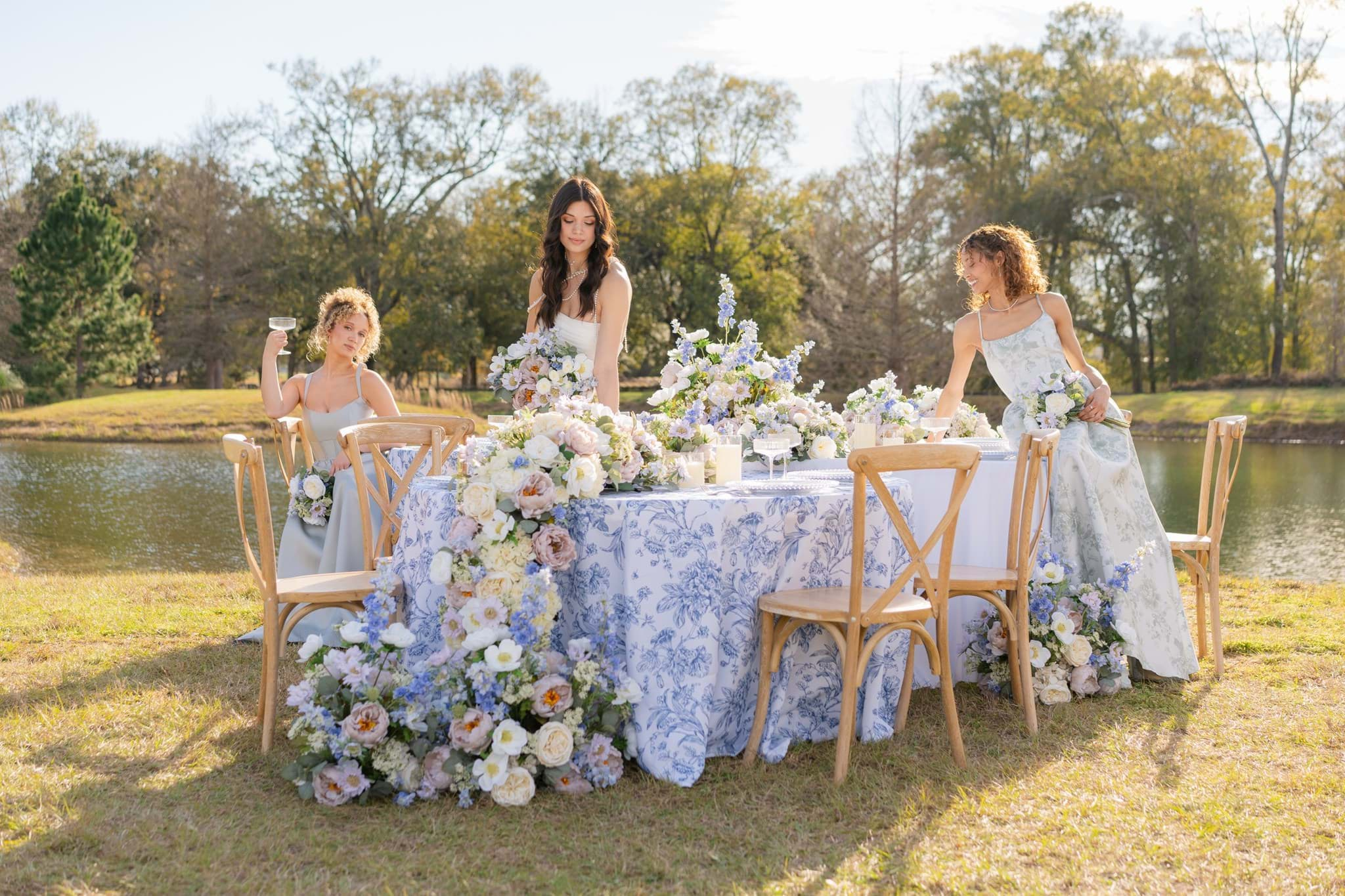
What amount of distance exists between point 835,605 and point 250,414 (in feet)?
77.9

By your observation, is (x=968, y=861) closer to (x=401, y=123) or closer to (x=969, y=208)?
(x=969, y=208)

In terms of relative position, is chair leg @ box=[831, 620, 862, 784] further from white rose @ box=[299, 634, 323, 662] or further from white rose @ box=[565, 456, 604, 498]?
white rose @ box=[299, 634, 323, 662]

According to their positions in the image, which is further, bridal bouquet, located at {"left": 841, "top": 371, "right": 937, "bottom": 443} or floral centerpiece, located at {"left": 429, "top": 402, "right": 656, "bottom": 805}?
bridal bouquet, located at {"left": 841, "top": 371, "right": 937, "bottom": 443}

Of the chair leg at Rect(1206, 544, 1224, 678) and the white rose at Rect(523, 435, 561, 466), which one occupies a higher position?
the white rose at Rect(523, 435, 561, 466)

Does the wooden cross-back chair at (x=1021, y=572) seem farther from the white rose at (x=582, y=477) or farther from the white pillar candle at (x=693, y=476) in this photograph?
the white rose at (x=582, y=477)

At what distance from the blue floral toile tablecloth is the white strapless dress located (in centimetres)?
155

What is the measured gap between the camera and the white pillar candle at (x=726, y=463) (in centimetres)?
389

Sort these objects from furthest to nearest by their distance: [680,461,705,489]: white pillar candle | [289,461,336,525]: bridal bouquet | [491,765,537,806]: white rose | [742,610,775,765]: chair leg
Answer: [289,461,336,525]: bridal bouquet < [680,461,705,489]: white pillar candle < [742,610,775,765]: chair leg < [491,765,537,806]: white rose

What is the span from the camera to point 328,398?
5809mm

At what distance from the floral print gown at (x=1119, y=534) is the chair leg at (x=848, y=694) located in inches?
68.1

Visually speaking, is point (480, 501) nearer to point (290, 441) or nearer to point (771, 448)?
point (771, 448)

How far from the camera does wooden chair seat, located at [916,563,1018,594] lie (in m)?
Answer: 3.95

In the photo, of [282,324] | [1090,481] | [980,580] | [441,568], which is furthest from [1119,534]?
[282,324]

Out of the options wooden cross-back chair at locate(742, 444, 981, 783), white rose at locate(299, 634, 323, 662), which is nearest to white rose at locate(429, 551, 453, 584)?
white rose at locate(299, 634, 323, 662)
